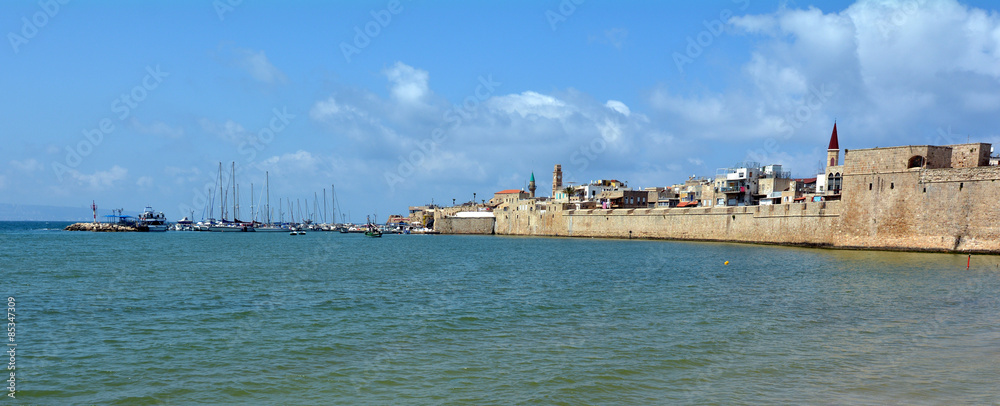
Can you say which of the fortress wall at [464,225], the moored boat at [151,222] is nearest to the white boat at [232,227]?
the moored boat at [151,222]

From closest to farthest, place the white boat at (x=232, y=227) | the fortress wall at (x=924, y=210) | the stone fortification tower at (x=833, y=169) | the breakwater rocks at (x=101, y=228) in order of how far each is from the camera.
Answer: the fortress wall at (x=924, y=210) → the stone fortification tower at (x=833, y=169) → the breakwater rocks at (x=101, y=228) → the white boat at (x=232, y=227)

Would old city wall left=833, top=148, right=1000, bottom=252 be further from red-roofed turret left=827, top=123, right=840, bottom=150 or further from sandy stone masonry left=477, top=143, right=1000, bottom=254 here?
red-roofed turret left=827, top=123, right=840, bottom=150

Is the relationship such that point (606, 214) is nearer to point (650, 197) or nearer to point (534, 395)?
point (650, 197)

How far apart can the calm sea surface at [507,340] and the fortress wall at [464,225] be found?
171 ft

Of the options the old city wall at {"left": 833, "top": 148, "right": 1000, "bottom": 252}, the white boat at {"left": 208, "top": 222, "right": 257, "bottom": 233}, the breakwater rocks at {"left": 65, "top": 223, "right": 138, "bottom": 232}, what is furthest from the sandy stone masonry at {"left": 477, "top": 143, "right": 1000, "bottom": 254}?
the breakwater rocks at {"left": 65, "top": 223, "right": 138, "bottom": 232}

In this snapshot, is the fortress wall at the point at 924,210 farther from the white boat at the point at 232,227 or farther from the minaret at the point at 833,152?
the white boat at the point at 232,227

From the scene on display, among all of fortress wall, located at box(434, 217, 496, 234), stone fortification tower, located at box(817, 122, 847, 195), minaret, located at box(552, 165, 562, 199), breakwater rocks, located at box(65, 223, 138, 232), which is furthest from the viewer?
minaret, located at box(552, 165, 562, 199)

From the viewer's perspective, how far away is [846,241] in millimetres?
31156

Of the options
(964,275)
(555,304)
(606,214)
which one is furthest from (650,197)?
(555,304)

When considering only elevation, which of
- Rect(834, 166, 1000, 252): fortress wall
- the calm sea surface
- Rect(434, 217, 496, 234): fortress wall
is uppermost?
Rect(834, 166, 1000, 252): fortress wall

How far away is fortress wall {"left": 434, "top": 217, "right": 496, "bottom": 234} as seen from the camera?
7012 centimetres

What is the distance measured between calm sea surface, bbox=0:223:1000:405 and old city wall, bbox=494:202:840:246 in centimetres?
1593

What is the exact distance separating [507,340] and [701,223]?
120 feet

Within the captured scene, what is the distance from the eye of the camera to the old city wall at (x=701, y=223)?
110 feet
